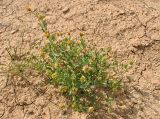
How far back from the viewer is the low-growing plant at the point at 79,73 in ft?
10.2

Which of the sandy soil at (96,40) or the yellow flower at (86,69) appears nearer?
the yellow flower at (86,69)

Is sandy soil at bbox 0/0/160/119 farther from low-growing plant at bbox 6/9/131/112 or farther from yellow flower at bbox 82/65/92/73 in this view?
yellow flower at bbox 82/65/92/73

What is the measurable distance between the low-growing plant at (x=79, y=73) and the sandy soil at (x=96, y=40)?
121 millimetres

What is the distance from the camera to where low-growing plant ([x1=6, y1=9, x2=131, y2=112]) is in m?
3.09

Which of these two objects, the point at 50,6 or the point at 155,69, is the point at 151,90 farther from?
the point at 50,6

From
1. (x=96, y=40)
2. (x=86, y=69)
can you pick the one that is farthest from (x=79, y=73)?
(x=96, y=40)

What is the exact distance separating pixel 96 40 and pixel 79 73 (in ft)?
2.15

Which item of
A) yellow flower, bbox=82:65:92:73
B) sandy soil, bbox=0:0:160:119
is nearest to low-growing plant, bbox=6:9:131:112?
yellow flower, bbox=82:65:92:73

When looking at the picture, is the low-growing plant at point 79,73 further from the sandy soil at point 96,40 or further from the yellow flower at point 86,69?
the sandy soil at point 96,40

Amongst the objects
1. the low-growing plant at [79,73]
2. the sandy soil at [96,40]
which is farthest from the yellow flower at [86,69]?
the sandy soil at [96,40]

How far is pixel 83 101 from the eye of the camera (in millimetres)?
3182

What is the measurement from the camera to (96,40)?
3.73 meters

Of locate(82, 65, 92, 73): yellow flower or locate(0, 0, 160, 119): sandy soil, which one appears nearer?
locate(82, 65, 92, 73): yellow flower

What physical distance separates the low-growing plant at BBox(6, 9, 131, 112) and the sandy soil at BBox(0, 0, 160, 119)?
0.40 feet
